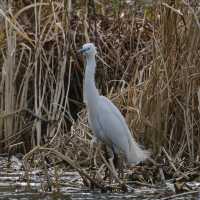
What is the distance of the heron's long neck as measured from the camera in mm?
5801

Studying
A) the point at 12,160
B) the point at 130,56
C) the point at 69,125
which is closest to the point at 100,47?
the point at 130,56

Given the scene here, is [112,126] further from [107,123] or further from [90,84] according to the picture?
[90,84]

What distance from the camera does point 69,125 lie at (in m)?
7.42

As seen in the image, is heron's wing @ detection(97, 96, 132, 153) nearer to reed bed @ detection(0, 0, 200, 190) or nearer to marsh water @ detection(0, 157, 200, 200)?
reed bed @ detection(0, 0, 200, 190)

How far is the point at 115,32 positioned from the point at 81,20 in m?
0.48

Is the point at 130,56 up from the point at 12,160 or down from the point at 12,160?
up

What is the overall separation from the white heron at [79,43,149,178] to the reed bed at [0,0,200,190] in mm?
193

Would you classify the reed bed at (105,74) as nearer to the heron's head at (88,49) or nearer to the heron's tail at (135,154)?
the heron's tail at (135,154)

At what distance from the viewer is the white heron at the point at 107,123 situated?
5766mm

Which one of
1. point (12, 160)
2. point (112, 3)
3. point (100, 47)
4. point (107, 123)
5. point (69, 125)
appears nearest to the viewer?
point (107, 123)

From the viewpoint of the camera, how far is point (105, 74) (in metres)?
8.05

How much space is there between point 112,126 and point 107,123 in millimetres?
51

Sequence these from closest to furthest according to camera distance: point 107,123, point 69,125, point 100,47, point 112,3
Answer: point 107,123
point 69,125
point 100,47
point 112,3

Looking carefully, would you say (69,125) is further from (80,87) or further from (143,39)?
(143,39)
